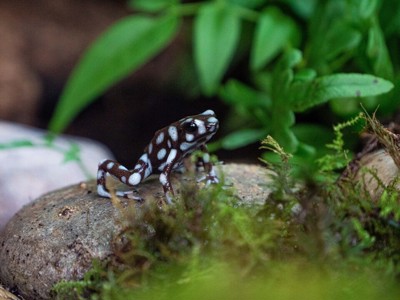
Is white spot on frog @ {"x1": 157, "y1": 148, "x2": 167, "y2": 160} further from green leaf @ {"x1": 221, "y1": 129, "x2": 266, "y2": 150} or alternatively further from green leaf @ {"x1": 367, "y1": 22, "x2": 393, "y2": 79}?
green leaf @ {"x1": 367, "y1": 22, "x2": 393, "y2": 79}

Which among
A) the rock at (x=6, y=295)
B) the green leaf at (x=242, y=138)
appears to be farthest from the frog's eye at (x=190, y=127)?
the green leaf at (x=242, y=138)

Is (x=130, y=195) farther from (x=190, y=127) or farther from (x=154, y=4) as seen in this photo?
(x=154, y=4)

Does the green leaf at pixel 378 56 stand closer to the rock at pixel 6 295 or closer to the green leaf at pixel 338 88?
the green leaf at pixel 338 88

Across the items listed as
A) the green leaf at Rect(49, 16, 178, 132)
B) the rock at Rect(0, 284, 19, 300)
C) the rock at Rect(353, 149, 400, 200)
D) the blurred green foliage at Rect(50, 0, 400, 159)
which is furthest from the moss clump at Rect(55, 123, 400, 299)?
the green leaf at Rect(49, 16, 178, 132)

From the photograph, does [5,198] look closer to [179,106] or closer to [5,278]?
[5,278]

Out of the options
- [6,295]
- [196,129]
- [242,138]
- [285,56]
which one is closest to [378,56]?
[285,56]

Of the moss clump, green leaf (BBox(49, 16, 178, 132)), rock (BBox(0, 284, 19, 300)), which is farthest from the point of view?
green leaf (BBox(49, 16, 178, 132))
